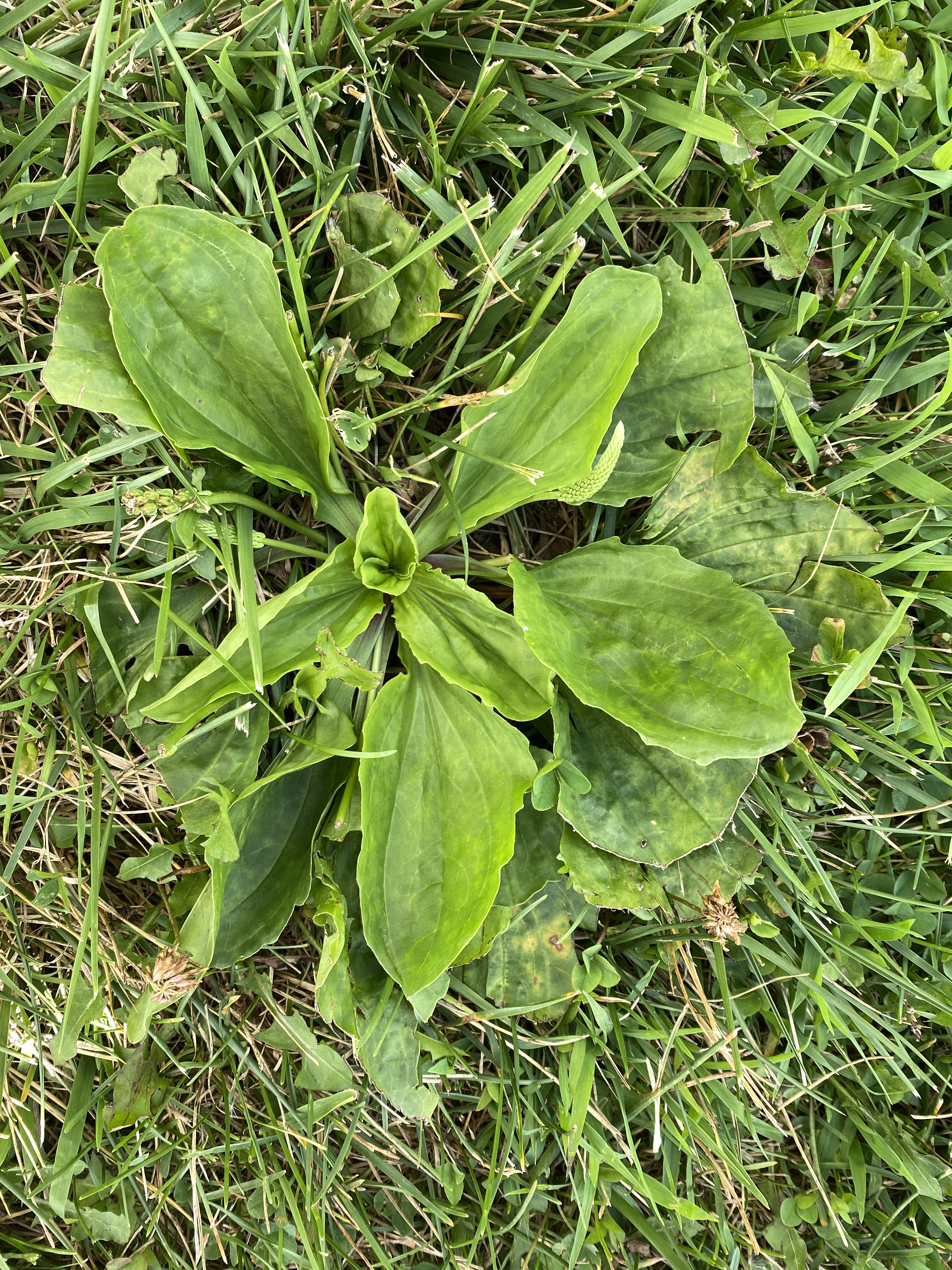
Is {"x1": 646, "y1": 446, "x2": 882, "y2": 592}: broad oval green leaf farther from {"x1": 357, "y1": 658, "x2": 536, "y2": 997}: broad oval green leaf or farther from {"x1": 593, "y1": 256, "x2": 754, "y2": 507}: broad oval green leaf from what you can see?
A: {"x1": 357, "y1": 658, "x2": 536, "y2": 997}: broad oval green leaf

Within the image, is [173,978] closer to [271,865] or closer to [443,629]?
[271,865]

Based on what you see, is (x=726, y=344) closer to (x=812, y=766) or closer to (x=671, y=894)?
(x=812, y=766)

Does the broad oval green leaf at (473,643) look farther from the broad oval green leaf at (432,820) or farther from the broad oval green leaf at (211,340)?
the broad oval green leaf at (211,340)

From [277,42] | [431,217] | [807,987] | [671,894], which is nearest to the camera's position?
[277,42]

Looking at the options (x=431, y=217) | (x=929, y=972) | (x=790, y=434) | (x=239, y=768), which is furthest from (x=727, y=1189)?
(x=431, y=217)

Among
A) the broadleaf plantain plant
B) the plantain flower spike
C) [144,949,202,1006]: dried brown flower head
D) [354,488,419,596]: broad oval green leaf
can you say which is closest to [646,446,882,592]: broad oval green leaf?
the broadleaf plantain plant

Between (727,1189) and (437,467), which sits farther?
(727,1189)
